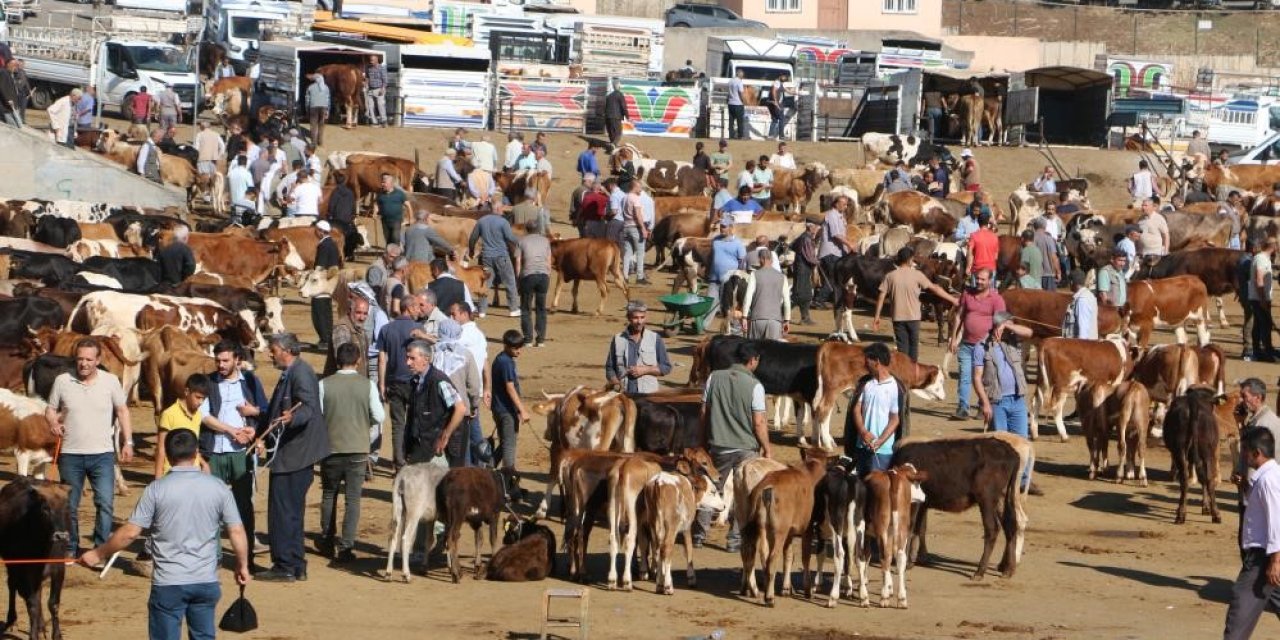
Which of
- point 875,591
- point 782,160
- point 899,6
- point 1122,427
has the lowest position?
point 875,591

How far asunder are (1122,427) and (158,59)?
27.1m

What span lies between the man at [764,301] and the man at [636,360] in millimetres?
4477

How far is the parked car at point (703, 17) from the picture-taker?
2388 inches

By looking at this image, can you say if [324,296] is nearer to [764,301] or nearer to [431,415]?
[764,301]

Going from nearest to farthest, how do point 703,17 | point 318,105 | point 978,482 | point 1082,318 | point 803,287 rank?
1. point 978,482
2. point 1082,318
3. point 803,287
4. point 318,105
5. point 703,17

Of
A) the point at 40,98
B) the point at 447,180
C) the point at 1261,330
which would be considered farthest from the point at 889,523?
the point at 40,98

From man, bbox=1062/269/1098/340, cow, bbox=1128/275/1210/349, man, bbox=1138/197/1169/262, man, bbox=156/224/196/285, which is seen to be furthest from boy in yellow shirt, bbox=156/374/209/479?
man, bbox=1138/197/1169/262

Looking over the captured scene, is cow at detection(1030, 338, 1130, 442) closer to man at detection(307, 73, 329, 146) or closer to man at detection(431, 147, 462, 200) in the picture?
man at detection(431, 147, 462, 200)

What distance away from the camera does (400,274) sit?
20.1m

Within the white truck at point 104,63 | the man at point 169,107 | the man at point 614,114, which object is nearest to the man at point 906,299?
the man at point 169,107

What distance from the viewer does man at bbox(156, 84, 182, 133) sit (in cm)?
3706

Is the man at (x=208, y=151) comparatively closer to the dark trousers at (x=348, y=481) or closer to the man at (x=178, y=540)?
the dark trousers at (x=348, y=481)

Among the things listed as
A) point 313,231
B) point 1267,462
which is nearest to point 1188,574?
point 1267,462

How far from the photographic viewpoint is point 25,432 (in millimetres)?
15039
